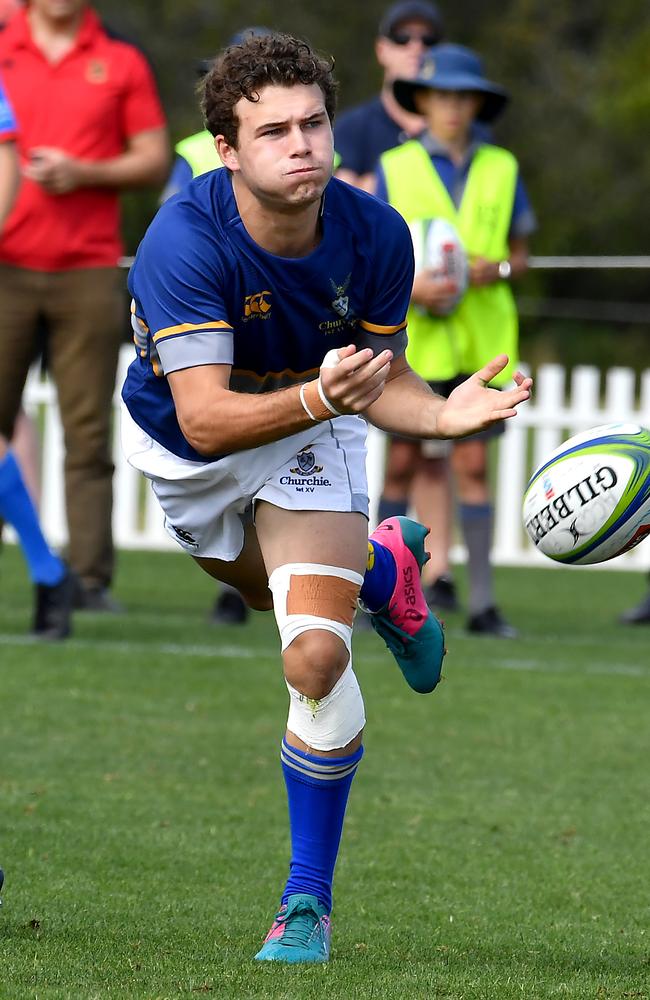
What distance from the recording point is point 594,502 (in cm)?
395

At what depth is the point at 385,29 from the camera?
921 cm

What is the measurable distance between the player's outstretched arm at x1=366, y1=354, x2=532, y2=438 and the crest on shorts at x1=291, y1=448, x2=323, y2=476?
19 cm

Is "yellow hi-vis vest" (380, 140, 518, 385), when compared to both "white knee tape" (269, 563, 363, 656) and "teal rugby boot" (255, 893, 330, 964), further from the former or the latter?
"teal rugby boot" (255, 893, 330, 964)

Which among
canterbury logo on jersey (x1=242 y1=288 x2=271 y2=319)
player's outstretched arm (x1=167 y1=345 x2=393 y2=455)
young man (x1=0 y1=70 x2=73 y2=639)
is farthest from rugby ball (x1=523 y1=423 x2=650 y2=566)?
young man (x1=0 y1=70 x2=73 y2=639)

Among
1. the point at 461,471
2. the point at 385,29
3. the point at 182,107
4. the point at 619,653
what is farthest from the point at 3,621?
the point at 182,107

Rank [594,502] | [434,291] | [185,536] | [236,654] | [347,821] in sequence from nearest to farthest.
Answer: [594,502]
[185,536]
[347,821]
[236,654]
[434,291]

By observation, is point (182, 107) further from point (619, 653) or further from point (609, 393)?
point (619, 653)

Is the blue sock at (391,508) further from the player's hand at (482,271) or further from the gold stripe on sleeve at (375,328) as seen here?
the gold stripe on sleeve at (375,328)

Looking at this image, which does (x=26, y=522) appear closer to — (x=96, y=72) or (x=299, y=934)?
(x=96, y=72)

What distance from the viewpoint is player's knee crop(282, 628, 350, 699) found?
3.73m

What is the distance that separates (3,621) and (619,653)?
2.71 m

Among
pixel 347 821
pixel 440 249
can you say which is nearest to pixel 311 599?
pixel 347 821

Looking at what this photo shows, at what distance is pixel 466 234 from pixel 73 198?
1767 millimetres

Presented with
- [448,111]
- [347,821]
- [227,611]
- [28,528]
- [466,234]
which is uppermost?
[448,111]
